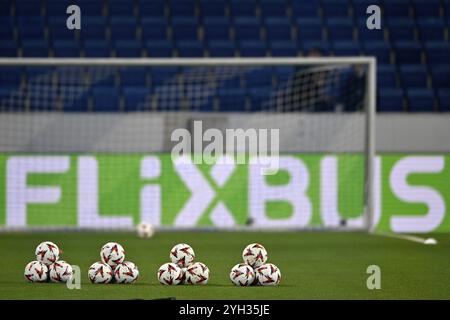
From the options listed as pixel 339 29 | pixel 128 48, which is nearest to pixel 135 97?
pixel 128 48

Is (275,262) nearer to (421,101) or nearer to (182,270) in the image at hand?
(182,270)

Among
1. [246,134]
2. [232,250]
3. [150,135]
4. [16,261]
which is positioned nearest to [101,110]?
[150,135]

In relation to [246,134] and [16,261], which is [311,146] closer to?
[246,134]

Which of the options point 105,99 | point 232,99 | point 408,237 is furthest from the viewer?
point 232,99

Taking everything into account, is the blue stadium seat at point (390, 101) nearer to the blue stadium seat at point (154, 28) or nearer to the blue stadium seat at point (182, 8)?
the blue stadium seat at point (182, 8)

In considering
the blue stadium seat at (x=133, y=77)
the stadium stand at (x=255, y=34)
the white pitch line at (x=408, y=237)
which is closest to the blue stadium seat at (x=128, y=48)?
the stadium stand at (x=255, y=34)

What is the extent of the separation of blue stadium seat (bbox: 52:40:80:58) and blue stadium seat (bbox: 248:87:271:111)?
3.44 m

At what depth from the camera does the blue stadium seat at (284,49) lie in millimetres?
21469

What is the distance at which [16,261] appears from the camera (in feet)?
38.5

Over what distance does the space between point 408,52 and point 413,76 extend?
646mm

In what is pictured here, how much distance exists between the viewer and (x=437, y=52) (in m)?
21.8

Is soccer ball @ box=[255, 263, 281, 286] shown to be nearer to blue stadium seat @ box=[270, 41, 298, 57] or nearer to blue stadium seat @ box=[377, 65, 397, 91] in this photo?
blue stadium seat @ box=[377, 65, 397, 91]

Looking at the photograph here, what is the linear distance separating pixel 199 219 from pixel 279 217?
1267mm

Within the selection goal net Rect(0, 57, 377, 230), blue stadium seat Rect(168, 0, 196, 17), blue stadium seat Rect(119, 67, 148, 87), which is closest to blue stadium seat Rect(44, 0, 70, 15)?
blue stadium seat Rect(119, 67, 148, 87)
